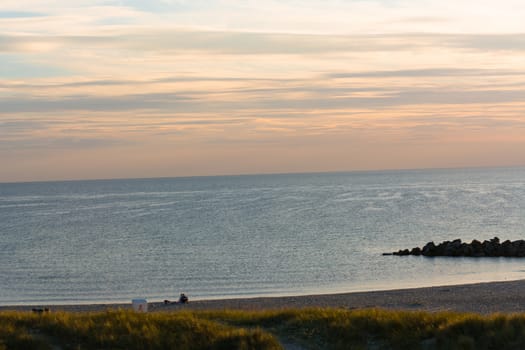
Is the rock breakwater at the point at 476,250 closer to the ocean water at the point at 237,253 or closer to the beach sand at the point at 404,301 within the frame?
the ocean water at the point at 237,253

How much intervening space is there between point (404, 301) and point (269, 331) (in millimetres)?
13890

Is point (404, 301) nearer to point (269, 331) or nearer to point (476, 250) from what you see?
point (269, 331)

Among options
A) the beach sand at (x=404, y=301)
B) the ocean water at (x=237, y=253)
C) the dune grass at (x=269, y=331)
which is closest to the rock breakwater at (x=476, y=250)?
the ocean water at (x=237, y=253)

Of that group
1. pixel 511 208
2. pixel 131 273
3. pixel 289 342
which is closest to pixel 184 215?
pixel 511 208

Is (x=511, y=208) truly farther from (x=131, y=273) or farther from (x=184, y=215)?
(x=131, y=273)

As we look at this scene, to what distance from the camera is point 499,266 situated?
43438mm

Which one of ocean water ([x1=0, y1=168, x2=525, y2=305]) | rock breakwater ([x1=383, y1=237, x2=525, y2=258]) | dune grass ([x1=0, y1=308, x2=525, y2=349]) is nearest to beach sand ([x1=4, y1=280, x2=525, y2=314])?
ocean water ([x1=0, y1=168, x2=525, y2=305])

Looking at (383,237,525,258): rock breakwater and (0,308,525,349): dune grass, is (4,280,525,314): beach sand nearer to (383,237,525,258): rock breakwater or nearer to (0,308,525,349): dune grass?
(0,308,525,349): dune grass

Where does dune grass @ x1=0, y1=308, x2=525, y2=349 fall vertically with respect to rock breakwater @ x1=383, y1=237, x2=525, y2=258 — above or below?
above

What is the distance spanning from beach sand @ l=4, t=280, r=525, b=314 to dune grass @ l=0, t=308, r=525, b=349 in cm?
1009

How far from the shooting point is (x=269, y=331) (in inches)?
547

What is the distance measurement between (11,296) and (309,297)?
47.6 ft

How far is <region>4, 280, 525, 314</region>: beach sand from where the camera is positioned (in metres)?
24.8

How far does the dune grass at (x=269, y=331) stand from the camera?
12.7m
